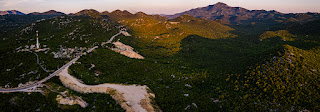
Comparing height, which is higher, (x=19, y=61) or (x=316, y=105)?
(x=19, y=61)

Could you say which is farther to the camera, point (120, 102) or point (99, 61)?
point (99, 61)

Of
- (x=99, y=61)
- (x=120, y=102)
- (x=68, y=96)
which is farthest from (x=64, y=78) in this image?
(x=99, y=61)

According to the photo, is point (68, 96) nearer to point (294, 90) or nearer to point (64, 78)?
point (64, 78)

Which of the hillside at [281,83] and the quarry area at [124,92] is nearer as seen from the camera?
the hillside at [281,83]

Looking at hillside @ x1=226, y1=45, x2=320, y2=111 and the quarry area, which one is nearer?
hillside @ x1=226, y1=45, x2=320, y2=111

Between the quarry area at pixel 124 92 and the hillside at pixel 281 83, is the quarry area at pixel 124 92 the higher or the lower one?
the lower one

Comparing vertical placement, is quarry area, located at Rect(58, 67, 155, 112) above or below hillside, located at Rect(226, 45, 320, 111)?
below

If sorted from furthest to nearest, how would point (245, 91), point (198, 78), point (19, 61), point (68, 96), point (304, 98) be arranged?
point (198, 78), point (19, 61), point (245, 91), point (304, 98), point (68, 96)

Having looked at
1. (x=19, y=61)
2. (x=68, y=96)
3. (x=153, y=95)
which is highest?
(x=19, y=61)

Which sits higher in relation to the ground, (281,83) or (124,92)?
(281,83)

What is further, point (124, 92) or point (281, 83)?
point (124, 92)

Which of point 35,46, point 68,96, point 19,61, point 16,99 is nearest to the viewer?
point 16,99
